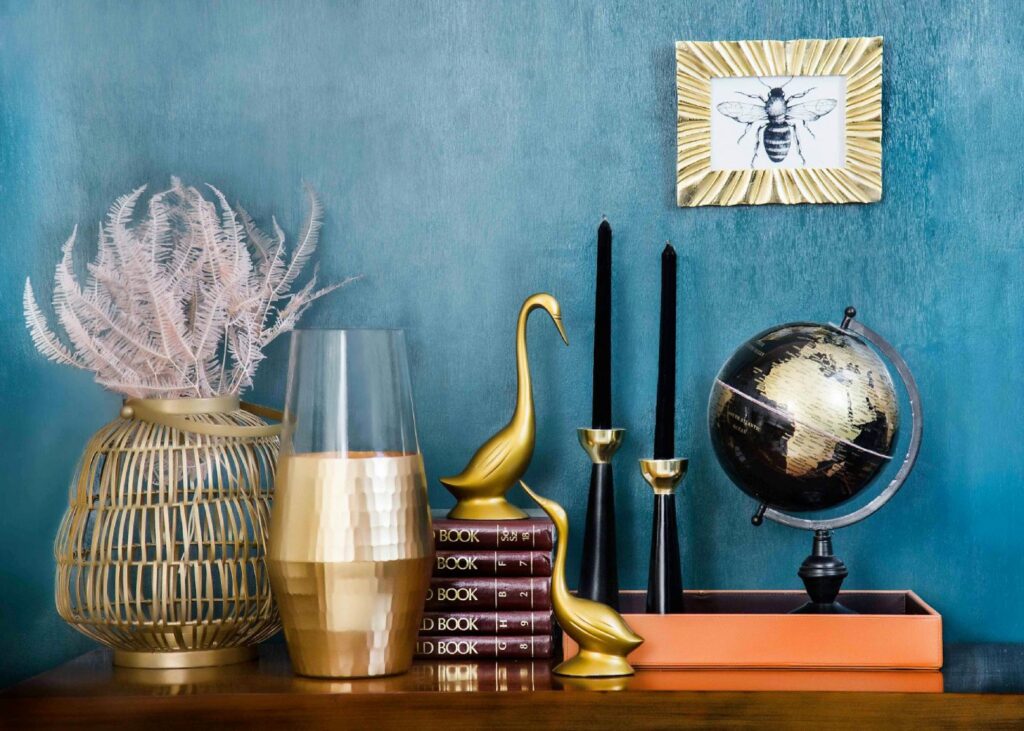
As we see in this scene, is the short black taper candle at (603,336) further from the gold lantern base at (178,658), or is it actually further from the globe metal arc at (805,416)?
the gold lantern base at (178,658)

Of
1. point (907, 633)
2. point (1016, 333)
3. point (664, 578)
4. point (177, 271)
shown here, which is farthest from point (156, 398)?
point (1016, 333)

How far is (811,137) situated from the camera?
163 cm

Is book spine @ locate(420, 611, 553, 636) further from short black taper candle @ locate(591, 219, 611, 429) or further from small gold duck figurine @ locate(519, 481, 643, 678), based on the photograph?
short black taper candle @ locate(591, 219, 611, 429)

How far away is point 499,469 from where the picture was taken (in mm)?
1476

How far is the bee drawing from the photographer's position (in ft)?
5.33

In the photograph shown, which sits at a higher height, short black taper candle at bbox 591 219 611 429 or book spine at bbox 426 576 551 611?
short black taper candle at bbox 591 219 611 429

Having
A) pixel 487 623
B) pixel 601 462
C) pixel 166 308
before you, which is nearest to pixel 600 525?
pixel 601 462

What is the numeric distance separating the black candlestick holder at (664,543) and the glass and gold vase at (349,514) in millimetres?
300

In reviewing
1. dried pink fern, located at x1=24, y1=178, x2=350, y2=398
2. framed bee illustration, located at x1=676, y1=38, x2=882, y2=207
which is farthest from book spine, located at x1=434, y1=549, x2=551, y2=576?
framed bee illustration, located at x1=676, y1=38, x2=882, y2=207

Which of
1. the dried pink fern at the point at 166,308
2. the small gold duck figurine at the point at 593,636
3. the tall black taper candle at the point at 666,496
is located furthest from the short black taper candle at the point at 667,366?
the dried pink fern at the point at 166,308

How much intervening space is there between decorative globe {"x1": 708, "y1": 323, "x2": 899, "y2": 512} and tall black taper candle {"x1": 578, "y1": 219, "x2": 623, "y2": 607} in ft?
0.58

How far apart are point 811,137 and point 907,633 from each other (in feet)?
2.31

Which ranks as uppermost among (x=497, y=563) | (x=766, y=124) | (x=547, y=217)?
(x=766, y=124)

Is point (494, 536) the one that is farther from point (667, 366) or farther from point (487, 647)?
point (667, 366)
